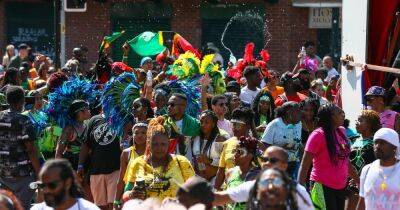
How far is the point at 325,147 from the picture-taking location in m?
10.0

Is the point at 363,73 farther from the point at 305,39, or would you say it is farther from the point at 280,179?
the point at 305,39

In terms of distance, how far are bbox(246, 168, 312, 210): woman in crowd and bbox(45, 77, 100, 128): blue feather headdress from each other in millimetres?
6047

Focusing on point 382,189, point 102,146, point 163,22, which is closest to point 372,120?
point 382,189

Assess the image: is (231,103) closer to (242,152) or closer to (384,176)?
(242,152)

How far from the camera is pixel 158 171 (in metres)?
8.55

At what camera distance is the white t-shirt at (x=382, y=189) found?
8.47 m

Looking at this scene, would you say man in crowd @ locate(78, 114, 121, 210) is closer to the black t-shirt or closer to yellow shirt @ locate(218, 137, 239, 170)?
the black t-shirt

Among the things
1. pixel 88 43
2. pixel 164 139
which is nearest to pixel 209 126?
pixel 164 139

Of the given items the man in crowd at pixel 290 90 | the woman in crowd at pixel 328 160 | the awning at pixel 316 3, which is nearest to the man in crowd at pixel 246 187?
the woman in crowd at pixel 328 160

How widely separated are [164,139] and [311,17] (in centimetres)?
1816

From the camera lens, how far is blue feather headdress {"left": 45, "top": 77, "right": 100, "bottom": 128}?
39.3 feet

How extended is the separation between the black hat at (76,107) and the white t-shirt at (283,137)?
1.96 meters

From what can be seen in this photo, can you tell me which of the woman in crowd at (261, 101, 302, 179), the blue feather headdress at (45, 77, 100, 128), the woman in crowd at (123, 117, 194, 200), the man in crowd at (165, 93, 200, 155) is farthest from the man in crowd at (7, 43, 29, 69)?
the woman in crowd at (123, 117, 194, 200)

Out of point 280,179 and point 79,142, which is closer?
point 280,179
